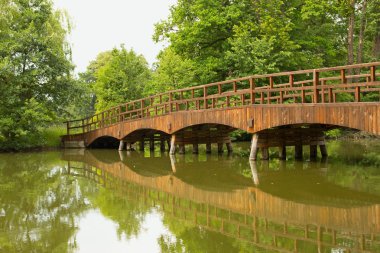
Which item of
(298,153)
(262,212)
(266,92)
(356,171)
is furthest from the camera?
(298,153)

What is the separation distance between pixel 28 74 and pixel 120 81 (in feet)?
22.4

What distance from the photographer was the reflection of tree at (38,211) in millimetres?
7074

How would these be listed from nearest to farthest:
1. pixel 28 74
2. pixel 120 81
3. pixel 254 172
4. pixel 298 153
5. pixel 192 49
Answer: pixel 254 172
pixel 298 153
pixel 28 74
pixel 192 49
pixel 120 81

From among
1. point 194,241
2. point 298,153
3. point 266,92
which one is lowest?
point 194,241

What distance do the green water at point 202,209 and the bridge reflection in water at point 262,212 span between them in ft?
0.05

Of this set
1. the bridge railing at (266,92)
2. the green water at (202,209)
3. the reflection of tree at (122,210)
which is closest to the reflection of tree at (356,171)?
the green water at (202,209)

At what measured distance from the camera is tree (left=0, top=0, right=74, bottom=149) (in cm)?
2764

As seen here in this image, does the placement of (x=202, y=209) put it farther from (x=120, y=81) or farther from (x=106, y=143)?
(x=120, y=81)

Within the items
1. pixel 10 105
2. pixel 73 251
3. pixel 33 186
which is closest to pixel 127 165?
pixel 33 186

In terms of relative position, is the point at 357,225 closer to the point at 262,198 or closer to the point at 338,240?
the point at 338,240

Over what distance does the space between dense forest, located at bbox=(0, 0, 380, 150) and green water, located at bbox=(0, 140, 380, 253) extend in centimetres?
1215

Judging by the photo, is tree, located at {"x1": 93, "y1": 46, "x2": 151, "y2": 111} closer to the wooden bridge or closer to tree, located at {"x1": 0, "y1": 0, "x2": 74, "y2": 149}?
tree, located at {"x1": 0, "y1": 0, "x2": 74, "y2": 149}

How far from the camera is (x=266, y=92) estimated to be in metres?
16.7

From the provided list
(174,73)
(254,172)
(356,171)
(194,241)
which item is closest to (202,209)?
(194,241)
